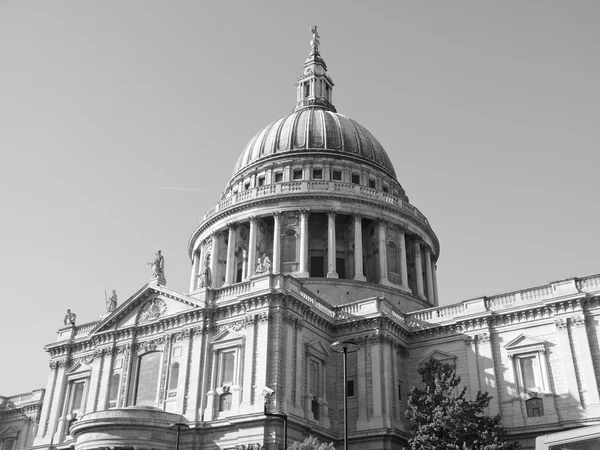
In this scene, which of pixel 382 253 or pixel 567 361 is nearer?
pixel 567 361

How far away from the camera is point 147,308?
165ft

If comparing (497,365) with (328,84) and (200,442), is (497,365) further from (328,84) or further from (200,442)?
(328,84)

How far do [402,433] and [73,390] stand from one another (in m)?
24.2

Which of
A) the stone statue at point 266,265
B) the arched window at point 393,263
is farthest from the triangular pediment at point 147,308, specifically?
the arched window at point 393,263

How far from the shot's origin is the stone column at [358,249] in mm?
60844

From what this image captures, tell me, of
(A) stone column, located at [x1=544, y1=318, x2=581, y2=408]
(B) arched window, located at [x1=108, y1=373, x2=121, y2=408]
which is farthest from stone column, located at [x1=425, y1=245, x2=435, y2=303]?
(B) arched window, located at [x1=108, y1=373, x2=121, y2=408]

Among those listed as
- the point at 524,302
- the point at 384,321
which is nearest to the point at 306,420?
the point at 384,321

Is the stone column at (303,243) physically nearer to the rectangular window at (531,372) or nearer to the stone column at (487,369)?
the stone column at (487,369)

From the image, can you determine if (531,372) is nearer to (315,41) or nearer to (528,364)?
(528,364)

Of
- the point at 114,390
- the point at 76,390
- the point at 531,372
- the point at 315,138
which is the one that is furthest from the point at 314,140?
the point at 531,372

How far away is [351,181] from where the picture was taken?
2726 inches

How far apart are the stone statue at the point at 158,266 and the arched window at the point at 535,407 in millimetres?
26490

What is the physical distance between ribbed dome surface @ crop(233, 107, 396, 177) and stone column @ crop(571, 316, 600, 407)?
3216cm

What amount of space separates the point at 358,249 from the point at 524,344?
19.4 meters
